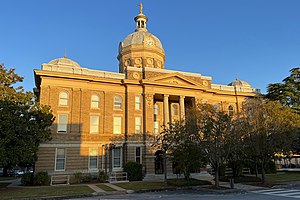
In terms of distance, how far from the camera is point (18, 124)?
19.9m

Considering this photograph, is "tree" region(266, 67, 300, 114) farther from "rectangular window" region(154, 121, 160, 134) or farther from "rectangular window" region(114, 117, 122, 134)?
"rectangular window" region(114, 117, 122, 134)

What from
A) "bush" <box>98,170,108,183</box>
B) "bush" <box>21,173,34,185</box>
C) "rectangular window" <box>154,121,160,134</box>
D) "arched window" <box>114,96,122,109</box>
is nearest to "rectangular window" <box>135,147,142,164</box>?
"rectangular window" <box>154,121,160,134</box>

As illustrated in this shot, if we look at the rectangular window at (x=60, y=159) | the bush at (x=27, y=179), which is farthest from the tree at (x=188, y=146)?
the bush at (x=27, y=179)

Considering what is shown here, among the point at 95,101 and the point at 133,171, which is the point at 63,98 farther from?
the point at 133,171

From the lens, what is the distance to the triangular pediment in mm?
33688

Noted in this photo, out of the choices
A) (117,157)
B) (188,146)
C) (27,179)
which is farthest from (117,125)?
(188,146)

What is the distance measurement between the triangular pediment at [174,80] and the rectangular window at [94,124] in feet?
27.9

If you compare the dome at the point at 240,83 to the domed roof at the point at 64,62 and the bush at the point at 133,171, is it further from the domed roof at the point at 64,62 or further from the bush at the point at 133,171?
the domed roof at the point at 64,62

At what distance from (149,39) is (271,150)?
25808 millimetres

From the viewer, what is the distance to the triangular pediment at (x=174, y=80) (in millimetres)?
33688

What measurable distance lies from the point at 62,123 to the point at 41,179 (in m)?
6.72

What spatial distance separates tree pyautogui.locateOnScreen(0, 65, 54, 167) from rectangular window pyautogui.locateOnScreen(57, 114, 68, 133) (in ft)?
20.7

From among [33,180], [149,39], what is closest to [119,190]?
[33,180]

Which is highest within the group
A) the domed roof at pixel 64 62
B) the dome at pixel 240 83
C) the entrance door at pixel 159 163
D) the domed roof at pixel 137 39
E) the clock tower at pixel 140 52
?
the domed roof at pixel 137 39
